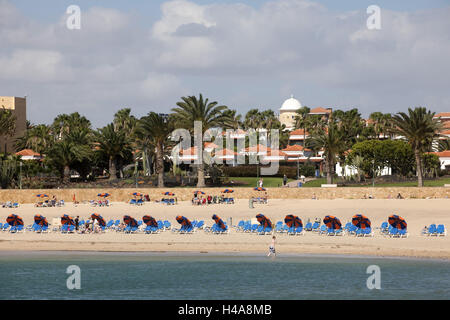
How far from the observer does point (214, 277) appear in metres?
30.8

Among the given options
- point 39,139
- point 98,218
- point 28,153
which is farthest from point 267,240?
point 39,139

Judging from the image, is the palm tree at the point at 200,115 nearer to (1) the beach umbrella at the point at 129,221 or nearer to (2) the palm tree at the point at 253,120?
(1) the beach umbrella at the point at 129,221

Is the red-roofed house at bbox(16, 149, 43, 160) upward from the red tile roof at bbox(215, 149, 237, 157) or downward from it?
upward

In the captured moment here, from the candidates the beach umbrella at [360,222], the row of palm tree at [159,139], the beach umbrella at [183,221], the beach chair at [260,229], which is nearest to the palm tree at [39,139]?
the row of palm tree at [159,139]

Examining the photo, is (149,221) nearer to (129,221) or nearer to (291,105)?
(129,221)

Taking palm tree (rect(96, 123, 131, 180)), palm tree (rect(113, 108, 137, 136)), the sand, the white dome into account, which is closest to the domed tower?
the white dome

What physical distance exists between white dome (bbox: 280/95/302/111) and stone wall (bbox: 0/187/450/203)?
384 ft

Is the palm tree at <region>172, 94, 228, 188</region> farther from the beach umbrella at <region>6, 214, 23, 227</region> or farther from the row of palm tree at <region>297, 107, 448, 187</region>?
the beach umbrella at <region>6, 214, 23, 227</region>

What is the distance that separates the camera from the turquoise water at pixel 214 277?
28.0 meters

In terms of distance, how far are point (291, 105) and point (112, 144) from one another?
102132 mm

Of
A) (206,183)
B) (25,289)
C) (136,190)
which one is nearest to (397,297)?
(25,289)

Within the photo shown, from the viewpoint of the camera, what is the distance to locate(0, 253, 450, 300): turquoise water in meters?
28.0

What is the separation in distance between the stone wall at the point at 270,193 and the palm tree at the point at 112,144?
56.3 ft

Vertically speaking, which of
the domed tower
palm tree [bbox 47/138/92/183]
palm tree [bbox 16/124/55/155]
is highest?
the domed tower
